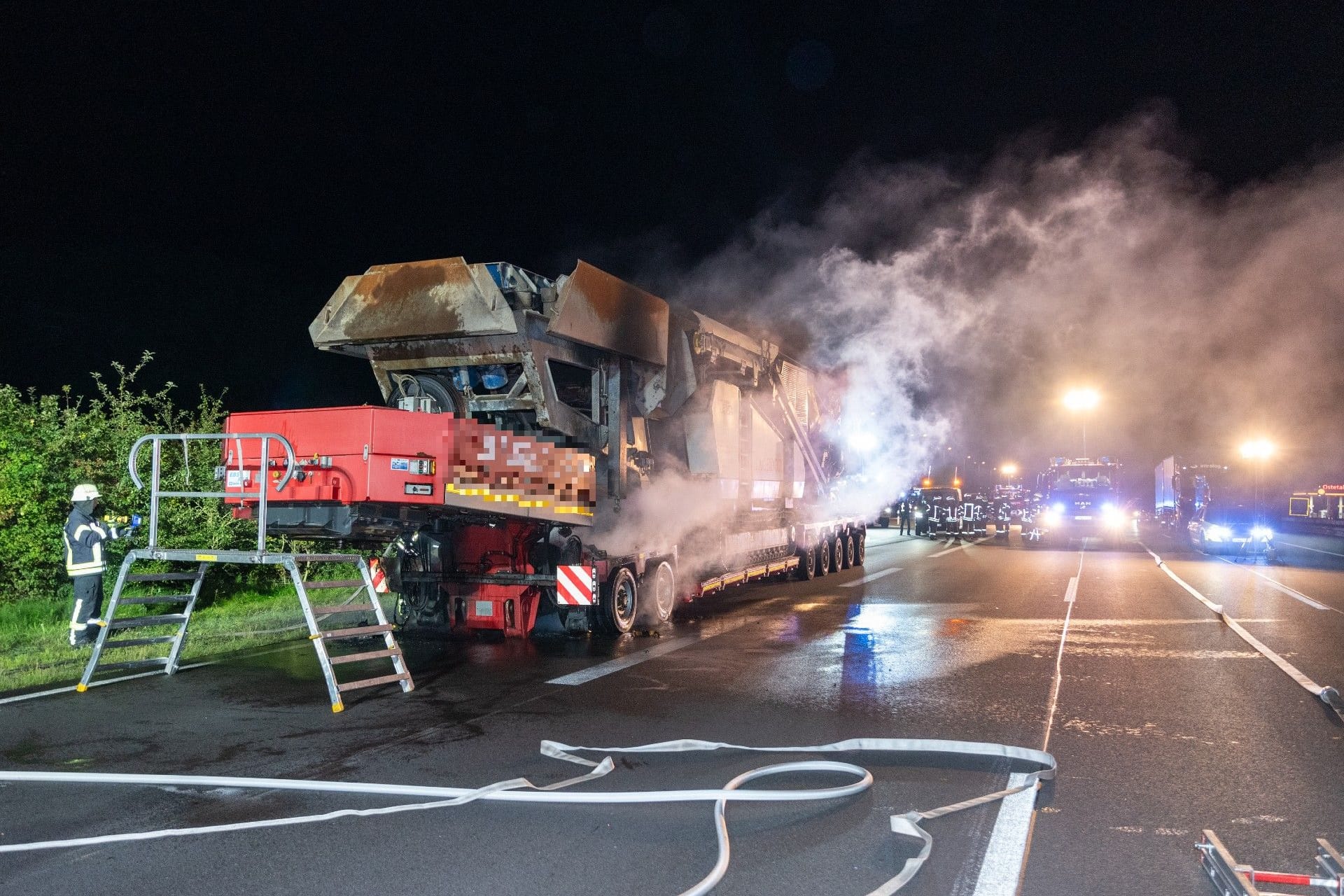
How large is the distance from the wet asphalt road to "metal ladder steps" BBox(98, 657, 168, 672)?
0.94ft

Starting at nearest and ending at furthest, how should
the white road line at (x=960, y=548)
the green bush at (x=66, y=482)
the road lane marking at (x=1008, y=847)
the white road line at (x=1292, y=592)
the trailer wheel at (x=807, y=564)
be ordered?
the road lane marking at (x=1008, y=847), the green bush at (x=66, y=482), the white road line at (x=1292, y=592), the trailer wheel at (x=807, y=564), the white road line at (x=960, y=548)

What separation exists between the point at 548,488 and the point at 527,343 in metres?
1.38

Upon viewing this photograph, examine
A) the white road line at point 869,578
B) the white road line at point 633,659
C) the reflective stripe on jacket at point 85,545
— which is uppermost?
the reflective stripe on jacket at point 85,545

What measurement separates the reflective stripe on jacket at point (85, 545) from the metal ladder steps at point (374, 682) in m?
3.94

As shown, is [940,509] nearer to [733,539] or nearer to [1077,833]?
[733,539]

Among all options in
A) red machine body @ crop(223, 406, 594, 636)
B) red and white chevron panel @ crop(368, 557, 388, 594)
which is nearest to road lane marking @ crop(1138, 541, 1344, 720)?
red machine body @ crop(223, 406, 594, 636)

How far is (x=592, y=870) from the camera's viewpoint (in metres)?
4.13

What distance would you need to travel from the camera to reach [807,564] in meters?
18.5

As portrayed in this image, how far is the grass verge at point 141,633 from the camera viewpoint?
28.8ft

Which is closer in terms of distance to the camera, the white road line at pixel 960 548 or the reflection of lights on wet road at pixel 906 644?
the reflection of lights on wet road at pixel 906 644

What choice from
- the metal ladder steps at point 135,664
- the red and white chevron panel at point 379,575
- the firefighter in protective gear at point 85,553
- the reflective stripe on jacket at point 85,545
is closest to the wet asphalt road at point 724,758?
the metal ladder steps at point 135,664

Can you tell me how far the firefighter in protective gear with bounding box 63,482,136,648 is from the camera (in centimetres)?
1013

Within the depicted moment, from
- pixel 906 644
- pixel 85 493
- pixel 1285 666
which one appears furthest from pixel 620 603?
pixel 1285 666

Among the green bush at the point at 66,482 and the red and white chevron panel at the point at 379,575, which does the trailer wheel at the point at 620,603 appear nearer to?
the red and white chevron panel at the point at 379,575
